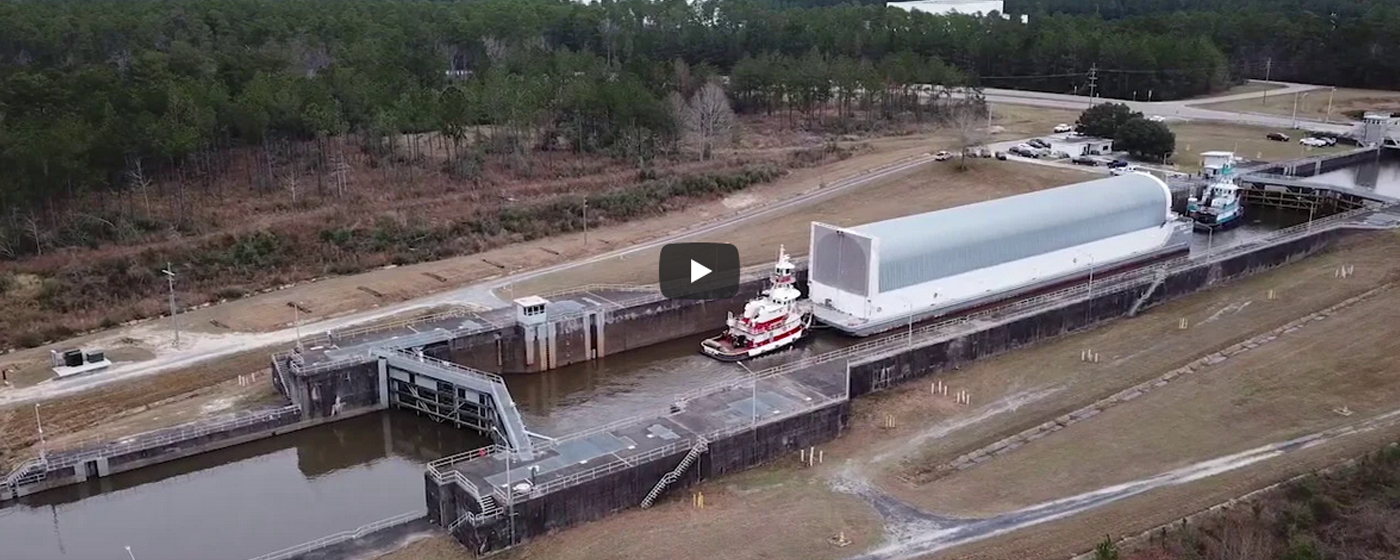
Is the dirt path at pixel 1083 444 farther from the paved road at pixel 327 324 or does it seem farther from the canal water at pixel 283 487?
the paved road at pixel 327 324

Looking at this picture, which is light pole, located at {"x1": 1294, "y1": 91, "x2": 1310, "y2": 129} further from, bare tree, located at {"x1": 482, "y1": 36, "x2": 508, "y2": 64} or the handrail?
bare tree, located at {"x1": 482, "y1": 36, "x2": 508, "y2": 64}

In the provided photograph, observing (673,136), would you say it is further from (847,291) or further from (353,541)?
(353,541)

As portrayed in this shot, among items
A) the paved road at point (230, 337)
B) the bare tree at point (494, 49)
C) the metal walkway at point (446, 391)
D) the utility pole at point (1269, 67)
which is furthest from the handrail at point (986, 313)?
the bare tree at point (494, 49)

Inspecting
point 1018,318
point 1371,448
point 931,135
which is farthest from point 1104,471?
point 931,135

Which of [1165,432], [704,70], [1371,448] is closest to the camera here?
[1371,448]

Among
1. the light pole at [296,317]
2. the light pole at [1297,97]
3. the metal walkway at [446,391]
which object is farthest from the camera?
the light pole at [1297,97]

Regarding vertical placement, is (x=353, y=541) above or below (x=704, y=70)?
below

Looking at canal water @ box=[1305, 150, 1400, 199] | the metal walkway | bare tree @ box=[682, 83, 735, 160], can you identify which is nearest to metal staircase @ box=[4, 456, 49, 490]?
the metal walkway

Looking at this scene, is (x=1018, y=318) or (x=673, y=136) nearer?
(x=1018, y=318)
